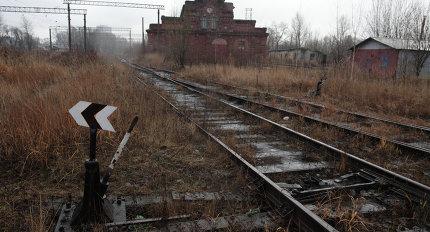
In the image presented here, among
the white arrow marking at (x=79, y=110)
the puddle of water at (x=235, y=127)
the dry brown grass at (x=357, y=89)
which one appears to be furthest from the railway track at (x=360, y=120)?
the white arrow marking at (x=79, y=110)

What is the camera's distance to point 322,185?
4.70 metres

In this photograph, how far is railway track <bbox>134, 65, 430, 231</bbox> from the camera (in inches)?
143

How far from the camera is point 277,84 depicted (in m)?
16.6

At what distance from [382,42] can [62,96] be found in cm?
3094

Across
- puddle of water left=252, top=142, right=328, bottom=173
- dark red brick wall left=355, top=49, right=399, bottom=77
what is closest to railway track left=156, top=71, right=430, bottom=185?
puddle of water left=252, top=142, right=328, bottom=173

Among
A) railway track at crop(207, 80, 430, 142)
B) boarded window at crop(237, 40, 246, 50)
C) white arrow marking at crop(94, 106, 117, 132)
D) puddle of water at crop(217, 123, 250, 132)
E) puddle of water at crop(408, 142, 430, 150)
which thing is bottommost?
puddle of water at crop(408, 142, 430, 150)

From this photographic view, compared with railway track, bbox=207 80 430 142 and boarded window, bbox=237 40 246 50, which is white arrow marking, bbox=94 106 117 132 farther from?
boarded window, bbox=237 40 246 50

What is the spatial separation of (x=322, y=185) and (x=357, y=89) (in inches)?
379

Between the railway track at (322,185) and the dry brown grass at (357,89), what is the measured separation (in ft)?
16.1

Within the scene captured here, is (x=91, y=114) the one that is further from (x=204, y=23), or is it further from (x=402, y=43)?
(x=204, y=23)

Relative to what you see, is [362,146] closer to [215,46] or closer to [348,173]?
[348,173]

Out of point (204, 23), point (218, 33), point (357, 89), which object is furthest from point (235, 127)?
point (204, 23)

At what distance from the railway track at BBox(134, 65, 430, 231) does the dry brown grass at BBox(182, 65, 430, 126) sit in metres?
4.90

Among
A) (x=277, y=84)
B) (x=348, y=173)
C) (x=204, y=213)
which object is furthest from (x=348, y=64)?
(x=204, y=213)
